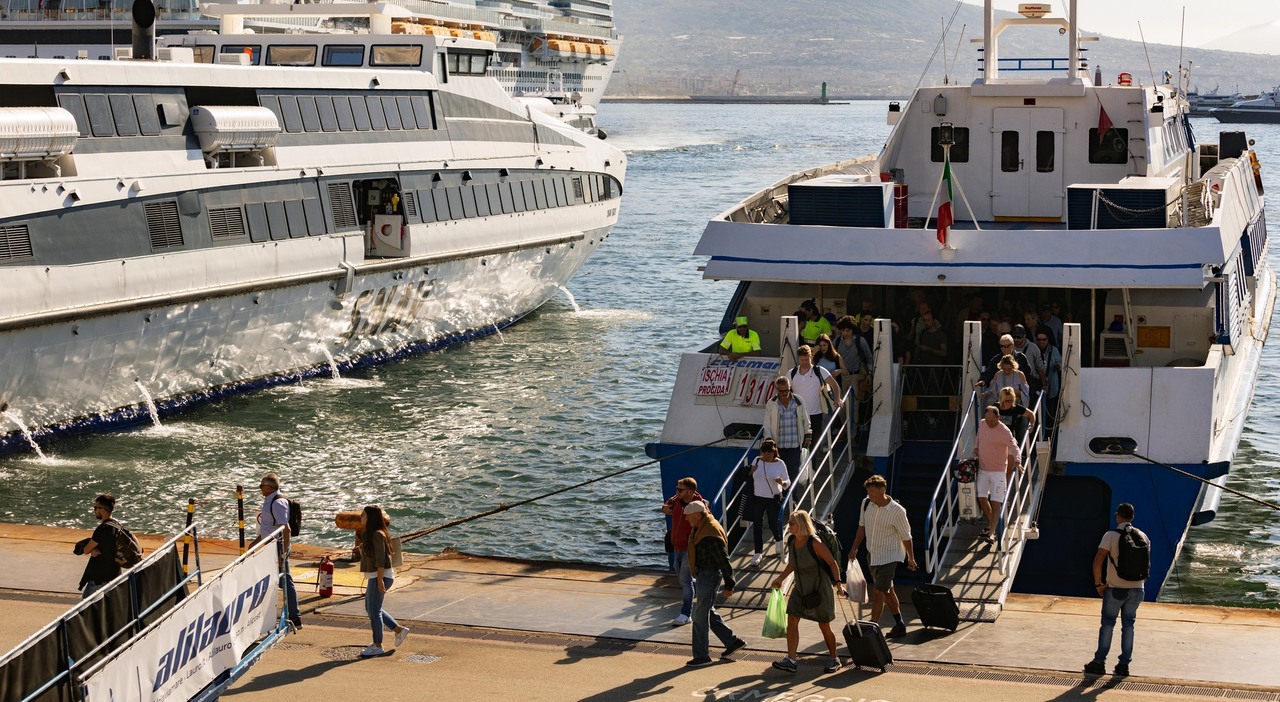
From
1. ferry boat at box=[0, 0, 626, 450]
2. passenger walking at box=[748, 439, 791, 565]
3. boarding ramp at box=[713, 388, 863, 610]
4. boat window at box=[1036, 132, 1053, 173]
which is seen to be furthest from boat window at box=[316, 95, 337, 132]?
passenger walking at box=[748, 439, 791, 565]

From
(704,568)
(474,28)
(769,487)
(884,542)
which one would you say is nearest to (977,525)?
(769,487)

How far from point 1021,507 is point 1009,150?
8551 millimetres

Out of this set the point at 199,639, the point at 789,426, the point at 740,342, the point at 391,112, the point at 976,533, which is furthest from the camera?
the point at 391,112

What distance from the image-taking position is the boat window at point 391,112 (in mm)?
31519

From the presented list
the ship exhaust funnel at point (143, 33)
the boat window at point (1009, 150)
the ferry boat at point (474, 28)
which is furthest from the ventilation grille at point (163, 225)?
the ferry boat at point (474, 28)

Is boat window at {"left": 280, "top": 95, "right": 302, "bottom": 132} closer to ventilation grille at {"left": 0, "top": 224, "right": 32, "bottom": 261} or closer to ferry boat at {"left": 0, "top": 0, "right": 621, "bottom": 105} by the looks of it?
ventilation grille at {"left": 0, "top": 224, "right": 32, "bottom": 261}

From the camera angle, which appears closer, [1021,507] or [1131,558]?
[1131,558]

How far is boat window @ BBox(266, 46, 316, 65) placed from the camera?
1339 inches

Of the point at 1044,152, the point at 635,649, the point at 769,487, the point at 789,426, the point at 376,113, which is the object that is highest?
the point at 376,113

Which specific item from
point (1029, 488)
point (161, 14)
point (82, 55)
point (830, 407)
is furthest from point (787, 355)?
point (161, 14)

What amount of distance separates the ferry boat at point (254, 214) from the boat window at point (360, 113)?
0.04 metres

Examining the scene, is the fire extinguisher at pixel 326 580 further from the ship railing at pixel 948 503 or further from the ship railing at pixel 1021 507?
the ship railing at pixel 1021 507

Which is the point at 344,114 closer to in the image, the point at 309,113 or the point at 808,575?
the point at 309,113

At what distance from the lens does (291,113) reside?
95.3ft
